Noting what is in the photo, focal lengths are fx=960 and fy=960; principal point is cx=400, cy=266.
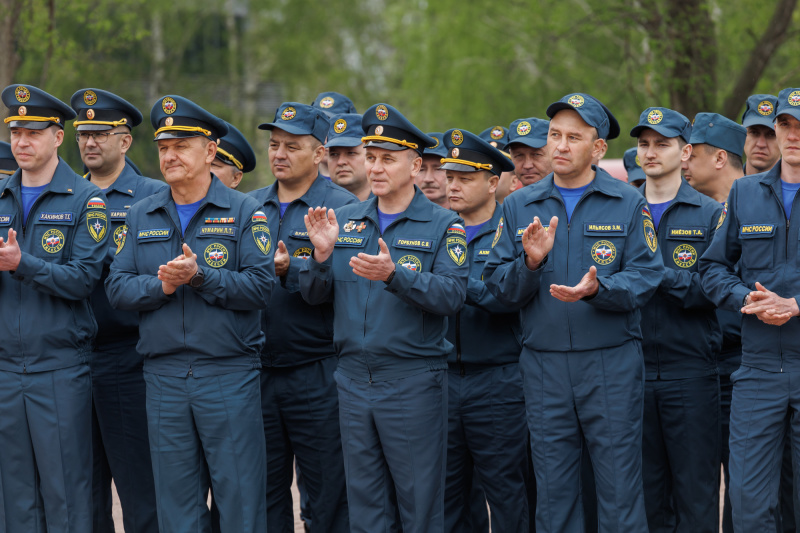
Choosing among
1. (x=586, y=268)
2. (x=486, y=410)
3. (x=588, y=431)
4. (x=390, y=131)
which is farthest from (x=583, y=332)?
(x=390, y=131)

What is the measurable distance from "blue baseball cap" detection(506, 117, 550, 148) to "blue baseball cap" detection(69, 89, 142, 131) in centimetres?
263

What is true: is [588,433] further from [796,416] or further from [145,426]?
[145,426]

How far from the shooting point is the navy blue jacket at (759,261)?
4871mm

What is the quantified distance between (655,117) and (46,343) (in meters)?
3.93

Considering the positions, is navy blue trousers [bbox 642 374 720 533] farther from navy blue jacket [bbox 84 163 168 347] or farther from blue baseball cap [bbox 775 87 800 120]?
navy blue jacket [bbox 84 163 168 347]

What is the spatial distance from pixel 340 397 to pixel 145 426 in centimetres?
148

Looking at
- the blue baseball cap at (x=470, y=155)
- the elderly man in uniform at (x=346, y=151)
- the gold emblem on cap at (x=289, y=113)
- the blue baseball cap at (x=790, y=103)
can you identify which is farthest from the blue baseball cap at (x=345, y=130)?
the blue baseball cap at (x=790, y=103)

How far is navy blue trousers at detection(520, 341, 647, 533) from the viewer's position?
4918 millimetres

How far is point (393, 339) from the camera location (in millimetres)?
4922

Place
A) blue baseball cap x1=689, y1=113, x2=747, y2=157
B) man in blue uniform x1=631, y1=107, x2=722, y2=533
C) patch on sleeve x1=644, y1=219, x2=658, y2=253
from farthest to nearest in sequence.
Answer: blue baseball cap x1=689, y1=113, x2=747, y2=157 < man in blue uniform x1=631, y1=107, x2=722, y2=533 < patch on sleeve x1=644, y1=219, x2=658, y2=253

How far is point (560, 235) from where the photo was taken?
5105 mm

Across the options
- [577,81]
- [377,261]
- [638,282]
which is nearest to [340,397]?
[377,261]

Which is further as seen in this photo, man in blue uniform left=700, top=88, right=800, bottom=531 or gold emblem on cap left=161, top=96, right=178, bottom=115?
gold emblem on cap left=161, top=96, right=178, bottom=115

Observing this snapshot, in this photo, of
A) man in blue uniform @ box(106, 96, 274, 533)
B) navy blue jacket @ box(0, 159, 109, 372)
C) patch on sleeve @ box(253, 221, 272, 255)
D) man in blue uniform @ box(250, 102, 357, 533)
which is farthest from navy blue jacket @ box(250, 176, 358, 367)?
navy blue jacket @ box(0, 159, 109, 372)
